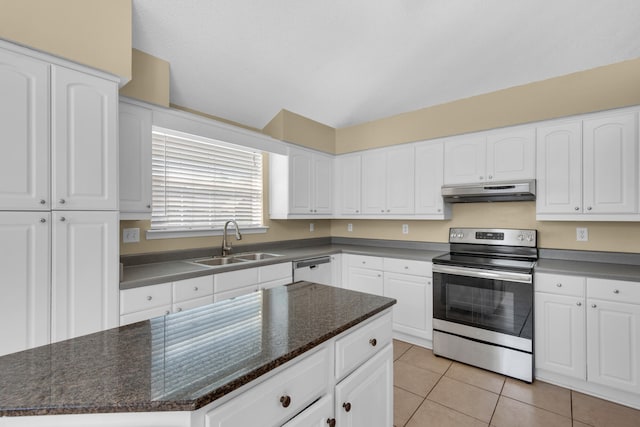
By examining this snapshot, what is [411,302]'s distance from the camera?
10.4 ft

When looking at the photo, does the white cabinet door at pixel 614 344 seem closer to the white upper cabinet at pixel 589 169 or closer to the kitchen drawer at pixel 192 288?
the white upper cabinet at pixel 589 169

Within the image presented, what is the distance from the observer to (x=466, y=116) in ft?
10.4

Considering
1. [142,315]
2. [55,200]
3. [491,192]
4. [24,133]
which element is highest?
[24,133]

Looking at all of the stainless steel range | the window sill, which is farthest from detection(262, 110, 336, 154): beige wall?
the stainless steel range

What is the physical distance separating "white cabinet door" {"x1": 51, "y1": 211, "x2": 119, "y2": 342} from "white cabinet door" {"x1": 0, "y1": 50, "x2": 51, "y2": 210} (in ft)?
0.56

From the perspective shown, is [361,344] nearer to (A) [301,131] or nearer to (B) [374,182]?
(B) [374,182]

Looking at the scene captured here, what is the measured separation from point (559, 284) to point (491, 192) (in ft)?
3.01

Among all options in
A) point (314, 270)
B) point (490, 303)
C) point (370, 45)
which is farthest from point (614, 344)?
point (370, 45)

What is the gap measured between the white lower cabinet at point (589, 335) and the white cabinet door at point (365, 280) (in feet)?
4.67

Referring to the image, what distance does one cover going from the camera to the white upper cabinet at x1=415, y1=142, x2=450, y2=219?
3.32m

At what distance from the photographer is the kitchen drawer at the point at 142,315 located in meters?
2.00

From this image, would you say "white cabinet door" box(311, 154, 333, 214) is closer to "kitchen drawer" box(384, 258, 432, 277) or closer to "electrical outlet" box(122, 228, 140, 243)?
"kitchen drawer" box(384, 258, 432, 277)

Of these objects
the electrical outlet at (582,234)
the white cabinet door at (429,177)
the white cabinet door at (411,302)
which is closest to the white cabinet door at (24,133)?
the white cabinet door at (411,302)

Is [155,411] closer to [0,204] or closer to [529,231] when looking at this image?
[0,204]
